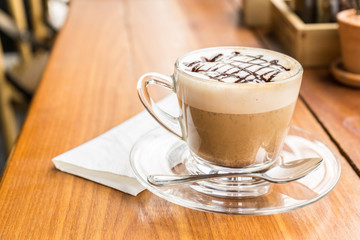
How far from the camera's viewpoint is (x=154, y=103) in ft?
1.84

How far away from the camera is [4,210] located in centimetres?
48

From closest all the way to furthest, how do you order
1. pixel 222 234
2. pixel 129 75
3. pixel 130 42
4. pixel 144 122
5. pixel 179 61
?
pixel 222 234
pixel 179 61
pixel 144 122
pixel 129 75
pixel 130 42

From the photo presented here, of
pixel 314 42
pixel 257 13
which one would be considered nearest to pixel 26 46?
pixel 257 13

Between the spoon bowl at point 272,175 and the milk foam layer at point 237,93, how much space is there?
67mm

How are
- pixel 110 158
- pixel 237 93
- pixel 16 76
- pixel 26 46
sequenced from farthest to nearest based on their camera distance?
pixel 26 46, pixel 16 76, pixel 110 158, pixel 237 93

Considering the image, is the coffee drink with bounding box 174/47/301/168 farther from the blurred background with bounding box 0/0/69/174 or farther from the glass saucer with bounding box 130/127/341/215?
the blurred background with bounding box 0/0/69/174

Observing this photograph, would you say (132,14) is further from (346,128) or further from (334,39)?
(346,128)

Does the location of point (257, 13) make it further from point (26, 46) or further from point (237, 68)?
point (26, 46)

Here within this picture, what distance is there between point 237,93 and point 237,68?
0.06 m

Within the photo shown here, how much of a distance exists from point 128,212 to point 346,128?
1.20ft

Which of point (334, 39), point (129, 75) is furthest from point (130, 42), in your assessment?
point (334, 39)

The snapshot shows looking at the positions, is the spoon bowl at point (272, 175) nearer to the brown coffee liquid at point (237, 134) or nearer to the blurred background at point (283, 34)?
the brown coffee liquid at point (237, 134)

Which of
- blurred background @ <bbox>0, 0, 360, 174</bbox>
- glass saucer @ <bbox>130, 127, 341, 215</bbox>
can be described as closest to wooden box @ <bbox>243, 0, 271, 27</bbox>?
blurred background @ <bbox>0, 0, 360, 174</bbox>

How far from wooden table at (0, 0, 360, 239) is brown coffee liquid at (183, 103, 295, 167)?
8 cm
